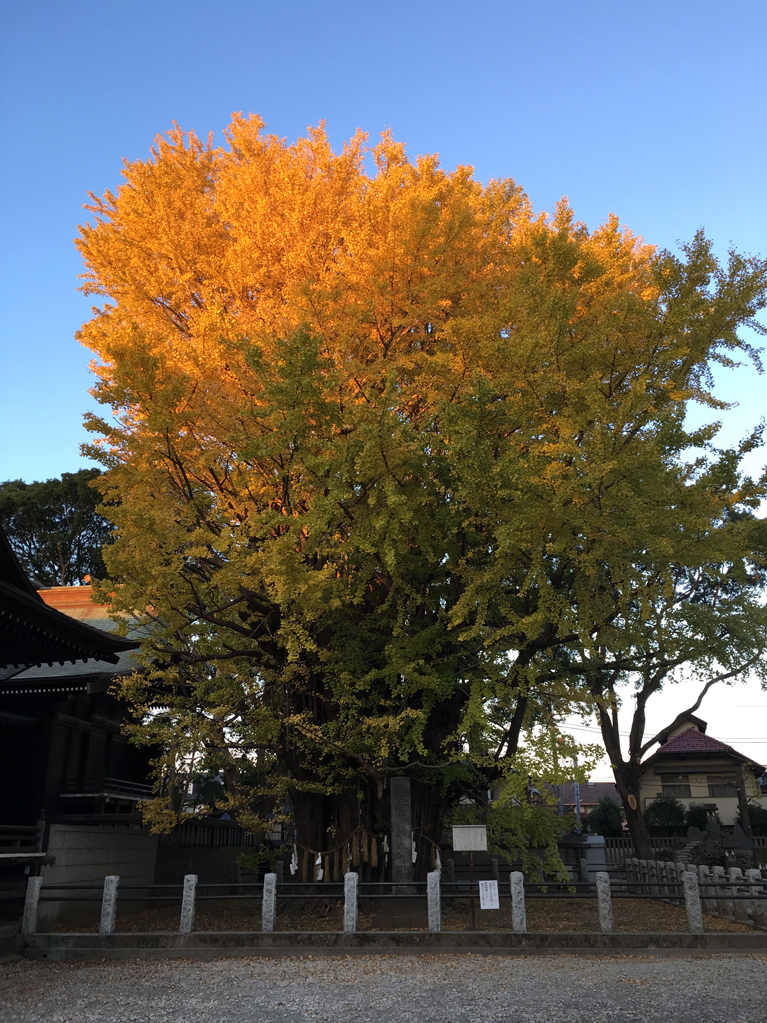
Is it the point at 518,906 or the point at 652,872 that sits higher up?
the point at 518,906

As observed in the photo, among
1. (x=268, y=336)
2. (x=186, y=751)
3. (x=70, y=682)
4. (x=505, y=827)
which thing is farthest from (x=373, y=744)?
(x=268, y=336)

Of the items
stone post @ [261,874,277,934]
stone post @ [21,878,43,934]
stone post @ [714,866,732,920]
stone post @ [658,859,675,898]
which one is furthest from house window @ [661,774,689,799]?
stone post @ [21,878,43,934]

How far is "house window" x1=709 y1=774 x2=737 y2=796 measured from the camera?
101ft

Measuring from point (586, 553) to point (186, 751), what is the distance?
26.1 feet

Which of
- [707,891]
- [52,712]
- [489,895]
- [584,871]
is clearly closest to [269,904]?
[489,895]

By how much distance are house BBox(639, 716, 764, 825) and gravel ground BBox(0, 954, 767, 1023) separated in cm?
2391

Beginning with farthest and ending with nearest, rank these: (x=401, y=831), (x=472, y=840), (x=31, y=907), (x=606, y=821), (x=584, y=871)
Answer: (x=606, y=821) → (x=584, y=871) → (x=401, y=831) → (x=31, y=907) → (x=472, y=840)

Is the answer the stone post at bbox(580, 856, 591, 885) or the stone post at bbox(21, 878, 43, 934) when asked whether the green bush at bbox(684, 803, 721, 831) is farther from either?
the stone post at bbox(21, 878, 43, 934)

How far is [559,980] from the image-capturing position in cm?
779

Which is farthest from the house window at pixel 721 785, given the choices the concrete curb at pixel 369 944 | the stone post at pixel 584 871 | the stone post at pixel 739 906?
the concrete curb at pixel 369 944

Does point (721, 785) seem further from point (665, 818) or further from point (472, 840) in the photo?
point (472, 840)

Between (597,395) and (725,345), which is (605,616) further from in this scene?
(725,345)

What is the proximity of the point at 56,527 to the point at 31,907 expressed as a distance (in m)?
23.7

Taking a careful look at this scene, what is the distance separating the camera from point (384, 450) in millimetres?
9188
